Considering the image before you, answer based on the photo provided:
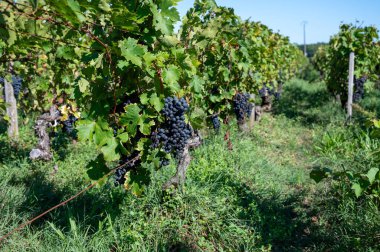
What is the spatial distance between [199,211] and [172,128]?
1075mm

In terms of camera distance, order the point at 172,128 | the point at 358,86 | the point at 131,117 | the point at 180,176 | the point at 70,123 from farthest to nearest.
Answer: the point at 358,86, the point at 70,123, the point at 180,176, the point at 172,128, the point at 131,117

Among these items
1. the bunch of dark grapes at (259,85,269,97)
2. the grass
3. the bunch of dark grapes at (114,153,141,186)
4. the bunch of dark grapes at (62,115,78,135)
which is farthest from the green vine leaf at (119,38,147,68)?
the bunch of dark grapes at (259,85,269,97)

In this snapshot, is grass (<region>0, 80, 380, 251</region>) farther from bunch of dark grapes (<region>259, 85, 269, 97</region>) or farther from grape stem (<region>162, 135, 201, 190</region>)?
bunch of dark grapes (<region>259, 85, 269, 97</region>)

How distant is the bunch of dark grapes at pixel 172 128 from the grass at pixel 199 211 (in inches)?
33.2

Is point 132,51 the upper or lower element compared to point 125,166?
upper

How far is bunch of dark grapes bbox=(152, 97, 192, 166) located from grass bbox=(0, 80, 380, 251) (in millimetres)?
842

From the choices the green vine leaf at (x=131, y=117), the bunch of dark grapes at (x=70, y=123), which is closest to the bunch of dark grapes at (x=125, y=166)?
the green vine leaf at (x=131, y=117)

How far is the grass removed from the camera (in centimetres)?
319

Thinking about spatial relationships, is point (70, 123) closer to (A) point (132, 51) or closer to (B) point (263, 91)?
(A) point (132, 51)

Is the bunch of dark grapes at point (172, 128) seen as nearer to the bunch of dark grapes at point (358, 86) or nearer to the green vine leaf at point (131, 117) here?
the green vine leaf at point (131, 117)

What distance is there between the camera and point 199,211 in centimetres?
355

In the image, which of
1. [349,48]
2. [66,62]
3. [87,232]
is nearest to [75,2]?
[87,232]

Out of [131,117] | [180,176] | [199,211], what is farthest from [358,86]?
[131,117]

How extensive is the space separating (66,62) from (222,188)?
2.79 m
